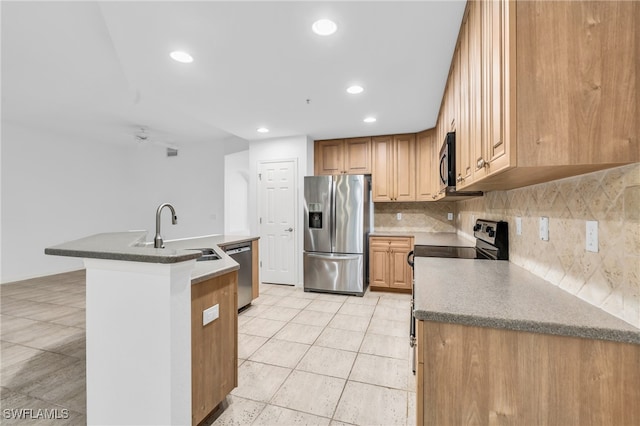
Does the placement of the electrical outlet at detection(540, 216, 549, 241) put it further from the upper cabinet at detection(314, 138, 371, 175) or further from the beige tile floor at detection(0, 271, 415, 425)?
the upper cabinet at detection(314, 138, 371, 175)

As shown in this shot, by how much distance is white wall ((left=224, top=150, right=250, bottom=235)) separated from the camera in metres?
5.56

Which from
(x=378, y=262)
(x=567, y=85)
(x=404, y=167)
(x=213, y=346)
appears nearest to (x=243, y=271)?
(x=213, y=346)

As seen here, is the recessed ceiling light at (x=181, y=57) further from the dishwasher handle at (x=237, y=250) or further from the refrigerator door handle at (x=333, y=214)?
the refrigerator door handle at (x=333, y=214)

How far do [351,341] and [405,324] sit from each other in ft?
2.32

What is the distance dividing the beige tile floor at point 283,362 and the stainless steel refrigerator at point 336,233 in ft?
1.34

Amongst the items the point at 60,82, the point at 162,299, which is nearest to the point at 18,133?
the point at 60,82

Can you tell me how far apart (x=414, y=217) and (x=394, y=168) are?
89 cm

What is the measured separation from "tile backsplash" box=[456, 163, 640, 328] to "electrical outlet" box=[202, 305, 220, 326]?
5.66ft

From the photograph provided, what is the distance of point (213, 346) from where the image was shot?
162 cm

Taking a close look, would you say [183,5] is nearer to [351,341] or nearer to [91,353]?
[91,353]

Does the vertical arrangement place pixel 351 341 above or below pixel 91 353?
below

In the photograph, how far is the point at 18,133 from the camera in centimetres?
470

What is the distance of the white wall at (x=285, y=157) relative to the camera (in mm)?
4434

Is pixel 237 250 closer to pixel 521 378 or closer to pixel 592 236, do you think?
pixel 521 378
